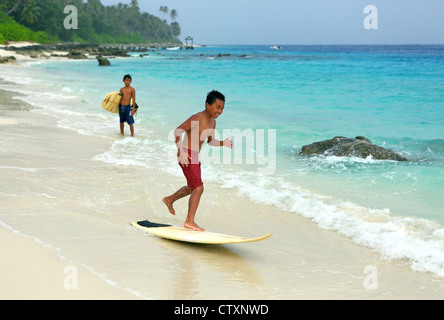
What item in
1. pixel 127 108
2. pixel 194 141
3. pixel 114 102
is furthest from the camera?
pixel 114 102

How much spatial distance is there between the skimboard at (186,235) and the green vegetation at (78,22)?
65.9 m

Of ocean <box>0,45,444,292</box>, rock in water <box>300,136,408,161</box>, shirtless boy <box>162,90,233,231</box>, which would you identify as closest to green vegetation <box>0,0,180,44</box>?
ocean <box>0,45,444,292</box>

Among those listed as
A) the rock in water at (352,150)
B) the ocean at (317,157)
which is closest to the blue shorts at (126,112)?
the ocean at (317,157)

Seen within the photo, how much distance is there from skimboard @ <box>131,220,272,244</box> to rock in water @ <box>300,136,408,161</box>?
5.47 m

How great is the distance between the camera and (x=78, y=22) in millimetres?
106188

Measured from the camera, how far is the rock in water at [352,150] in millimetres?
9133

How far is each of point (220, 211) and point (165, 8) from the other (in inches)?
7092

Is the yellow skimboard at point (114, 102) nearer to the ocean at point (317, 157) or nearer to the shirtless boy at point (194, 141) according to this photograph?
the ocean at point (317, 157)

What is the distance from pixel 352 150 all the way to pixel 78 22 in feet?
356

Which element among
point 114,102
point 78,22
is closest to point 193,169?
point 114,102

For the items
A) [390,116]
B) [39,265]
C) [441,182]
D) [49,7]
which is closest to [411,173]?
[441,182]

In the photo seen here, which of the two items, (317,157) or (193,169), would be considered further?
(317,157)

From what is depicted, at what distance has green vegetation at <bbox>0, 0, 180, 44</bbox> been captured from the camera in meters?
77.1

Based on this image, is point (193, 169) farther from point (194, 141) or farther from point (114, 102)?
point (114, 102)
